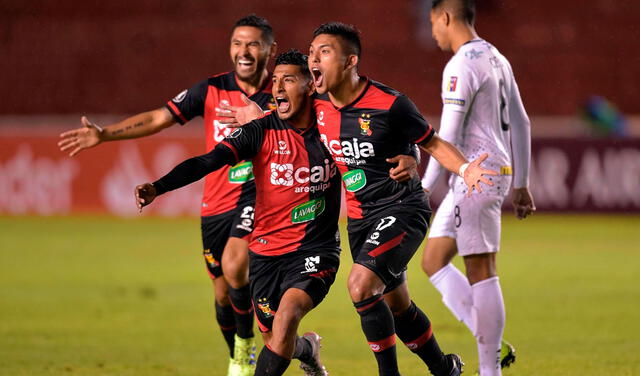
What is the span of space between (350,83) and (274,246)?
102 cm

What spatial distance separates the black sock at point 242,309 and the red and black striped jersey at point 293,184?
858mm

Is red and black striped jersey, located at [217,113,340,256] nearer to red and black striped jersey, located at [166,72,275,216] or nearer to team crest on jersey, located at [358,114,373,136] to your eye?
team crest on jersey, located at [358,114,373,136]

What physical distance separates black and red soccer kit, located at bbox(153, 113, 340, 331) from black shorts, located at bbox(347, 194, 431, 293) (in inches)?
7.7

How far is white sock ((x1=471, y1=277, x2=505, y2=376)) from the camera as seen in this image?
591 cm

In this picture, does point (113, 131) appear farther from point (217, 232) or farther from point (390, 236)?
point (390, 236)

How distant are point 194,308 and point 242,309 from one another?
11.2 feet

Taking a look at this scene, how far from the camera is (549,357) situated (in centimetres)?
737

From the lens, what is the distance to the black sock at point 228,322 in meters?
7.00

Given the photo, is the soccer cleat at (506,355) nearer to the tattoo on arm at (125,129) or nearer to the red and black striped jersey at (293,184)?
the red and black striped jersey at (293,184)

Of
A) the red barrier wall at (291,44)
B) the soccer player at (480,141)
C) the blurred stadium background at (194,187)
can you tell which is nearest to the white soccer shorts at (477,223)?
the soccer player at (480,141)

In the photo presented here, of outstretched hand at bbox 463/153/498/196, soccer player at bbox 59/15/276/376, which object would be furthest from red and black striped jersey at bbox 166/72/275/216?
outstretched hand at bbox 463/153/498/196

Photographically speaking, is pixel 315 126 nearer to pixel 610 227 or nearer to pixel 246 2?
pixel 610 227

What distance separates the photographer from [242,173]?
269 inches

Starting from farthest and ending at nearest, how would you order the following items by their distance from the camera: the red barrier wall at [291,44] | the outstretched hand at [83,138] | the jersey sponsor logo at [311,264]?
the red barrier wall at [291,44]
the outstretched hand at [83,138]
the jersey sponsor logo at [311,264]
